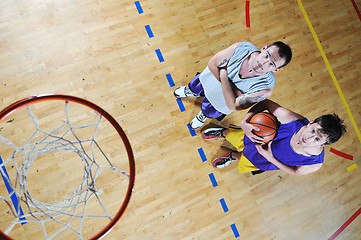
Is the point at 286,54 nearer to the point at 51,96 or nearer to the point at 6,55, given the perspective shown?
the point at 51,96

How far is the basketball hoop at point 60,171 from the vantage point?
287 cm

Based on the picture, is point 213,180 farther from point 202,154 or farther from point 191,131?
point 191,131

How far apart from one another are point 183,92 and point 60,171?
1.61m

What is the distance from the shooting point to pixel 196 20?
11.6ft

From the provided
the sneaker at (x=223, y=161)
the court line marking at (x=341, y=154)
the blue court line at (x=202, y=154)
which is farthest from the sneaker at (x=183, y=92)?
the court line marking at (x=341, y=154)

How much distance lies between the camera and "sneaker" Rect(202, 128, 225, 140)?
3.24 m

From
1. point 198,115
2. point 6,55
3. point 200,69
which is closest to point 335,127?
point 198,115

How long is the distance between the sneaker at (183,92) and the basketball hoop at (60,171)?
828 mm

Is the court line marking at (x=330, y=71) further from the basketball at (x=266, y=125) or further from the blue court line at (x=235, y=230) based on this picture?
the blue court line at (x=235, y=230)

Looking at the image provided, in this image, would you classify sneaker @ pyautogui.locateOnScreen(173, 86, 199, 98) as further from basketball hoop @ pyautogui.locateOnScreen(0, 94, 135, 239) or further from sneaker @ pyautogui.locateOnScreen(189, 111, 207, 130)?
basketball hoop @ pyautogui.locateOnScreen(0, 94, 135, 239)

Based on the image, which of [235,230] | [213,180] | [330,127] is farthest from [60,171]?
[330,127]

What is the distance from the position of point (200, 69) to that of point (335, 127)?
5.98 feet

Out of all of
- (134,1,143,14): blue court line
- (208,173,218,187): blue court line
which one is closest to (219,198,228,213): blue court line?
(208,173,218,187): blue court line

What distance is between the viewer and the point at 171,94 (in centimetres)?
336
